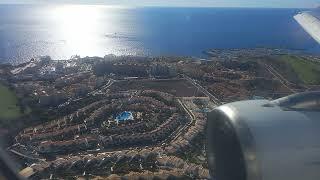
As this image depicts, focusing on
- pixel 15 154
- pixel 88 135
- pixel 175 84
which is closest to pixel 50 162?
pixel 15 154

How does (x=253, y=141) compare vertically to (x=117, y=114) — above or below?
above

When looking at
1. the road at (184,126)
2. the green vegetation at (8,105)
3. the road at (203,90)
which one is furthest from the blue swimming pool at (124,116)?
the road at (203,90)

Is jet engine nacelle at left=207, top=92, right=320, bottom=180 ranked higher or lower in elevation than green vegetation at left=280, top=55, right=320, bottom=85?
higher

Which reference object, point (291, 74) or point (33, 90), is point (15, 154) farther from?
point (291, 74)

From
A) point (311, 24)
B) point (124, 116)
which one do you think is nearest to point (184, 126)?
point (124, 116)

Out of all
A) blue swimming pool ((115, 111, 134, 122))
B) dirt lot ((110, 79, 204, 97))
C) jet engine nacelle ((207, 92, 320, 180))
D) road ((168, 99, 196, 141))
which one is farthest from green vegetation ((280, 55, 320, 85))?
jet engine nacelle ((207, 92, 320, 180))

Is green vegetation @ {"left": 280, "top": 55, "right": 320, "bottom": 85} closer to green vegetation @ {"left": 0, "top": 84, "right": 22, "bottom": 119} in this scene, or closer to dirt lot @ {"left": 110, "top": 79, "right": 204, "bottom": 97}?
dirt lot @ {"left": 110, "top": 79, "right": 204, "bottom": 97}

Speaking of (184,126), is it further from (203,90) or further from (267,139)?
(267,139)
